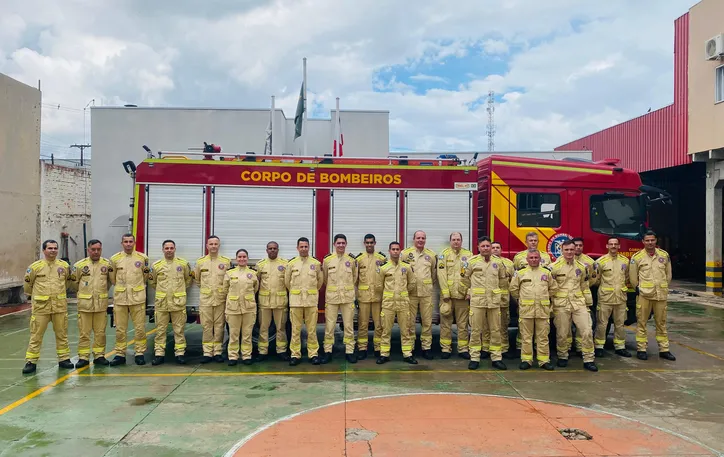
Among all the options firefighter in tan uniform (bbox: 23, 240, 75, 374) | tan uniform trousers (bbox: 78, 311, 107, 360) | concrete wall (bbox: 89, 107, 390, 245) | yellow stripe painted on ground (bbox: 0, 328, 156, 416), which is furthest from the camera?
concrete wall (bbox: 89, 107, 390, 245)

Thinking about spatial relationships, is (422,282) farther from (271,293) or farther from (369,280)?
(271,293)

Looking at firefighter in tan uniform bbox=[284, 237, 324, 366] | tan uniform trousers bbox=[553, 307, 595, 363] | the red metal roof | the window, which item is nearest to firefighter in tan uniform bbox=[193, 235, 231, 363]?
firefighter in tan uniform bbox=[284, 237, 324, 366]

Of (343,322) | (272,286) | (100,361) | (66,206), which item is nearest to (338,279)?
(343,322)

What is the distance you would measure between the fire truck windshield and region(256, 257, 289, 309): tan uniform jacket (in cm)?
530

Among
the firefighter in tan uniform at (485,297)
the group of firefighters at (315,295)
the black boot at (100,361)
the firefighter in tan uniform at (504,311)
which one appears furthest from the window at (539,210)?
the black boot at (100,361)

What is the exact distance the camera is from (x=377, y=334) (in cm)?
800

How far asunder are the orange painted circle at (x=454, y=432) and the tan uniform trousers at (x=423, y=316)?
6.45 feet

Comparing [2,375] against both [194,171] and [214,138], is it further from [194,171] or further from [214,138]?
[214,138]

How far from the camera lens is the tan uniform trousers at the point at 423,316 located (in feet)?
26.1

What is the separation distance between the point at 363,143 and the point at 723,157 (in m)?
11.9

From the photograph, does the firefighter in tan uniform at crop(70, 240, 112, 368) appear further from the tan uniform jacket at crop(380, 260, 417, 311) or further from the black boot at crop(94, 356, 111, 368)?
the tan uniform jacket at crop(380, 260, 417, 311)

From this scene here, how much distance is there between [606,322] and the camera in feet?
27.2

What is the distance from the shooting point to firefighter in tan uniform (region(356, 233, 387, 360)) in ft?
25.7

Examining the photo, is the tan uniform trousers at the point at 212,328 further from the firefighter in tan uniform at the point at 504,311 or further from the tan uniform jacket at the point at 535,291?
the tan uniform jacket at the point at 535,291
